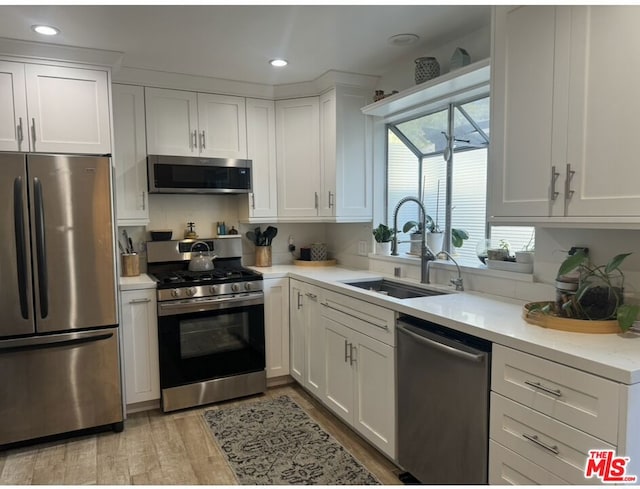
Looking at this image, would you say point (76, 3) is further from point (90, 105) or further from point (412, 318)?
point (412, 318)

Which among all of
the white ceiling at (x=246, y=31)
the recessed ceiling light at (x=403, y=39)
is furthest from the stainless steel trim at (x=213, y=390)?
the recessed ceiling light at (x=403, y=39)

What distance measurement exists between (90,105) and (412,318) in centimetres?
238

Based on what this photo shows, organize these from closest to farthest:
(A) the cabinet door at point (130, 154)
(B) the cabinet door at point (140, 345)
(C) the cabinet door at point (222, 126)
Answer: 1. (B) the cabinet door at point (140, 345)
2. (A) the cabinet door at point (130, 154)
3. (C) the cabinet door at point (222, 126)

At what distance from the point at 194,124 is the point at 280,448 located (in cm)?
242

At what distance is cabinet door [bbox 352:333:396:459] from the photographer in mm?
2322

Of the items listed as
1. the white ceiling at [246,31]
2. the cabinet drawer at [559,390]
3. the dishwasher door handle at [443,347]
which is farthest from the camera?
the white ceiling at [246,31]

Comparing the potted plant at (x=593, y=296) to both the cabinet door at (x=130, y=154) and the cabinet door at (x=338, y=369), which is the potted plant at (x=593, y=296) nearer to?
the cabinet door at (x=338, y=369)

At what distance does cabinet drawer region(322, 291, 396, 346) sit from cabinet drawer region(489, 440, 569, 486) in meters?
0.71

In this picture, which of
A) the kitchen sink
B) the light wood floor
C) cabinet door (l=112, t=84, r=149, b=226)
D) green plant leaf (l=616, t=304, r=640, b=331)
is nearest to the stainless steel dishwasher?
the light wood floor

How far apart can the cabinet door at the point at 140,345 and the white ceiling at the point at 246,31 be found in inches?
62.8

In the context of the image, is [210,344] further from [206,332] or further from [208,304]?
[208,304]

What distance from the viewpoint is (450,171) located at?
2.98m

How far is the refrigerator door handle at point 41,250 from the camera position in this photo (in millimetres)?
2572

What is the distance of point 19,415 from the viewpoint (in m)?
2.64
